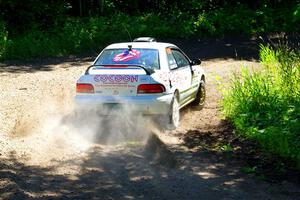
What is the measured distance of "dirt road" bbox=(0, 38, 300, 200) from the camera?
6582 mm

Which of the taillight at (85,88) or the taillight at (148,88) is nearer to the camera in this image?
the taillight at (148,88)

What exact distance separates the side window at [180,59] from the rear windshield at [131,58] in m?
0.83

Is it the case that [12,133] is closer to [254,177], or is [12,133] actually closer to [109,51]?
[109,51]

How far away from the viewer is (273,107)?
9875 millimetres

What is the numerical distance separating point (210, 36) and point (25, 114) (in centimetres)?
1597

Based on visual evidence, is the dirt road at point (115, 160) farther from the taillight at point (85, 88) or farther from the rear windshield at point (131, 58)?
the rear windshield at point (131, 58)

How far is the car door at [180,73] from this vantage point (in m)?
10.3

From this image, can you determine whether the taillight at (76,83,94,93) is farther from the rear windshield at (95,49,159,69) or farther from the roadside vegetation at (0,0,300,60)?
the roadside vegetation at (0,0,300,60)

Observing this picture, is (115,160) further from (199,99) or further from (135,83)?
(199,99)

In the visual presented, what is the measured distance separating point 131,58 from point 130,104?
1.16 meters

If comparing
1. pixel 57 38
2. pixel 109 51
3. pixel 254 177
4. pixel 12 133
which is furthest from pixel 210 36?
pixel 254 177

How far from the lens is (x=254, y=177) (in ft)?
23.9

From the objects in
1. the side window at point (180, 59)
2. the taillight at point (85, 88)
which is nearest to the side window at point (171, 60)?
the side window at point (180, 59)

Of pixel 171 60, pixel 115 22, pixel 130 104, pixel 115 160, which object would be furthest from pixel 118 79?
pixel 115 22
